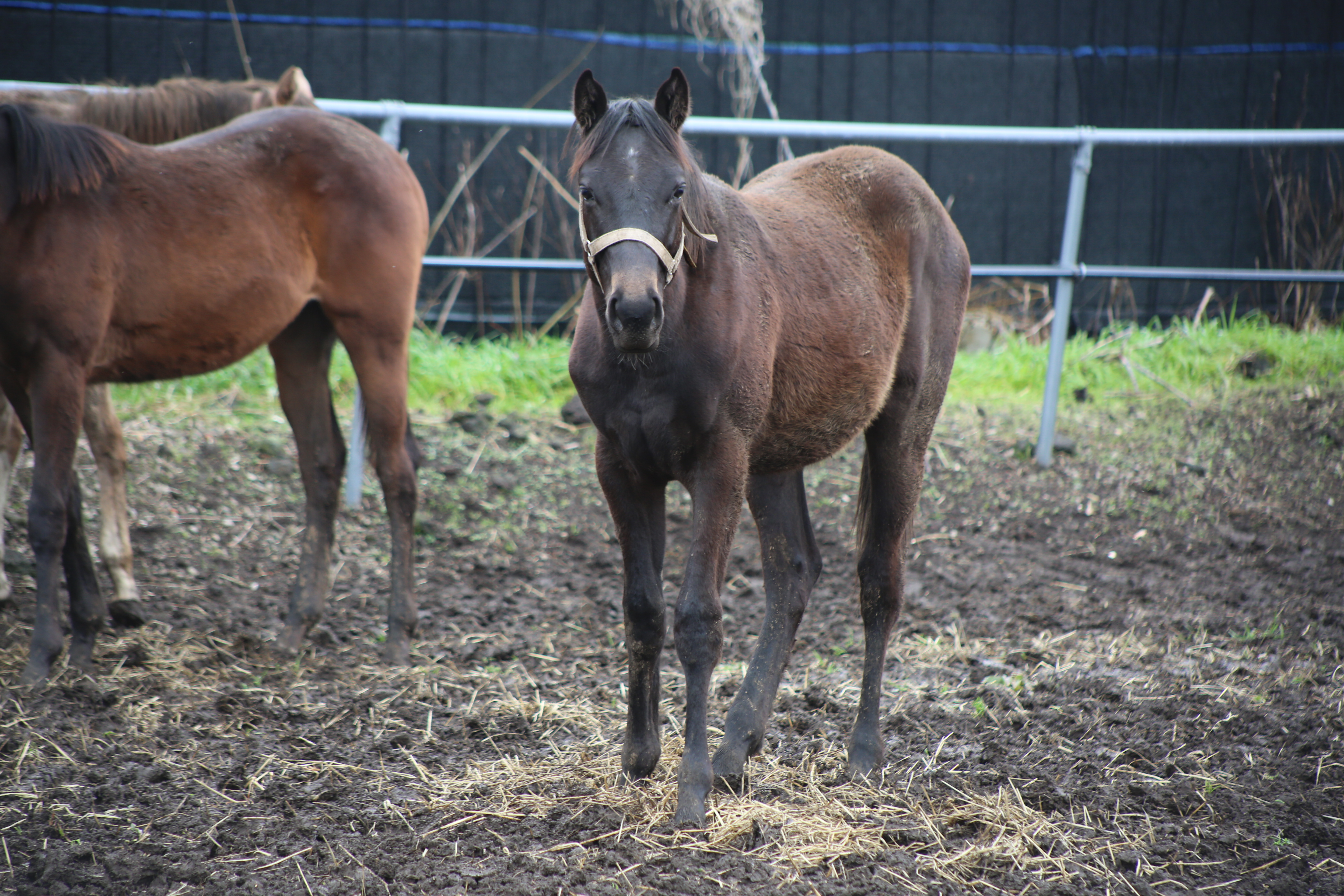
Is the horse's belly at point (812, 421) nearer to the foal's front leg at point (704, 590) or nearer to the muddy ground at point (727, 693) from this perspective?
the foal's front leg at point (704, 590)

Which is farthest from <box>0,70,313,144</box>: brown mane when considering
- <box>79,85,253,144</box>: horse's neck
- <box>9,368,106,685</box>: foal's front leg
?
<box>9,368,106,685</box>: foal's front leg

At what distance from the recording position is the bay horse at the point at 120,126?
4.29 meters

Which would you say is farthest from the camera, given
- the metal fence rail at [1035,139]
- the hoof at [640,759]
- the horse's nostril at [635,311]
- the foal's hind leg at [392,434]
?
the metal fence rail at [1035,139]

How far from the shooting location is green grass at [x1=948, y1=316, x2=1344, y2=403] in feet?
22.0

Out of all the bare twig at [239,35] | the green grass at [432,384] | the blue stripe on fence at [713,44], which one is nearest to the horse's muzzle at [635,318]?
the green grass at [432,384]

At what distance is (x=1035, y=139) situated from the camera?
5613 millimetres

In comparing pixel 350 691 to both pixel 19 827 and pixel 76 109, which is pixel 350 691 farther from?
pixel 76 109

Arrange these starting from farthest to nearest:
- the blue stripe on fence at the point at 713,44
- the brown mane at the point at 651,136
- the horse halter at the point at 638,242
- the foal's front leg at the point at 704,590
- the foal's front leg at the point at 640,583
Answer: the blue stripe on fence at the point at 713,44, the foal's front leg at the point at 640,583, the foal's front leg at the point at 704,590, the brown mane at the point at 651,136, the horse halter at the point at 638,242

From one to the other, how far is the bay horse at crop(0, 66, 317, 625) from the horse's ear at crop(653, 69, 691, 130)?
9.41 feet

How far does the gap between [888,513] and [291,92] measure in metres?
3.51

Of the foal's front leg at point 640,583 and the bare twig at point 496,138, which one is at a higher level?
the bare twig at point 496,138

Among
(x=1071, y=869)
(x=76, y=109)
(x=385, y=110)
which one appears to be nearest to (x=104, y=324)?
(x=76, y=109)

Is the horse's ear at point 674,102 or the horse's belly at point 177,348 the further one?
the horse's belly at point 177,348

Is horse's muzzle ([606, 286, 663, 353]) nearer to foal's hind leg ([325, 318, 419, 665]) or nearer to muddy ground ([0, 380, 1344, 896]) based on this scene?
muddy ground ([0, 380, 1344, 896])
